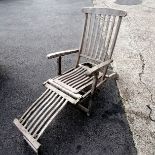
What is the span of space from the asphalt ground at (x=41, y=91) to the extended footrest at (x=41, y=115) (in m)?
0.23

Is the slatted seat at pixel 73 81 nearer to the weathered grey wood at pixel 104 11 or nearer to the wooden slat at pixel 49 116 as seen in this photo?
the wooden slat at pixel 49 116

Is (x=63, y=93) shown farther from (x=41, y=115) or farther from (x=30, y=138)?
(x=30, y=138)

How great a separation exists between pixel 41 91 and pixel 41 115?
3.14 ft

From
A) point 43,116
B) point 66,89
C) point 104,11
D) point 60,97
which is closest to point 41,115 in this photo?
point 43,116

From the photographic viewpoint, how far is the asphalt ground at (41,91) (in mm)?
2951

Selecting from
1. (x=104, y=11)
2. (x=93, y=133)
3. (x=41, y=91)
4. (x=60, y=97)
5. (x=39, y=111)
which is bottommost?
(x=93, y=133)

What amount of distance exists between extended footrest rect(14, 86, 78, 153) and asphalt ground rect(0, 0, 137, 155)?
0.23 meters

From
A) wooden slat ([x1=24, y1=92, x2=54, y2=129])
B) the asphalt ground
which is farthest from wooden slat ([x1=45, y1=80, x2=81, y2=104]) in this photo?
the asphalt ground

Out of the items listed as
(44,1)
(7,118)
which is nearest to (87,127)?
(7,118)

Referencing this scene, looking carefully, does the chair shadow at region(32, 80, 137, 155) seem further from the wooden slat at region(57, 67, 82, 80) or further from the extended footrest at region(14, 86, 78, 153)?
the wooden slat at region(57, 67, 82, 80)

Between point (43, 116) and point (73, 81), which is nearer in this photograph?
point (43, 116)

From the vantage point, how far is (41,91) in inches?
154

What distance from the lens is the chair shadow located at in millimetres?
2898

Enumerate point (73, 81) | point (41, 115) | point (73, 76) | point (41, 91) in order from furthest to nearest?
1. point (41, 91)
2. point (73, 76)
3. point (73, 81)
4. point (41, 115)
